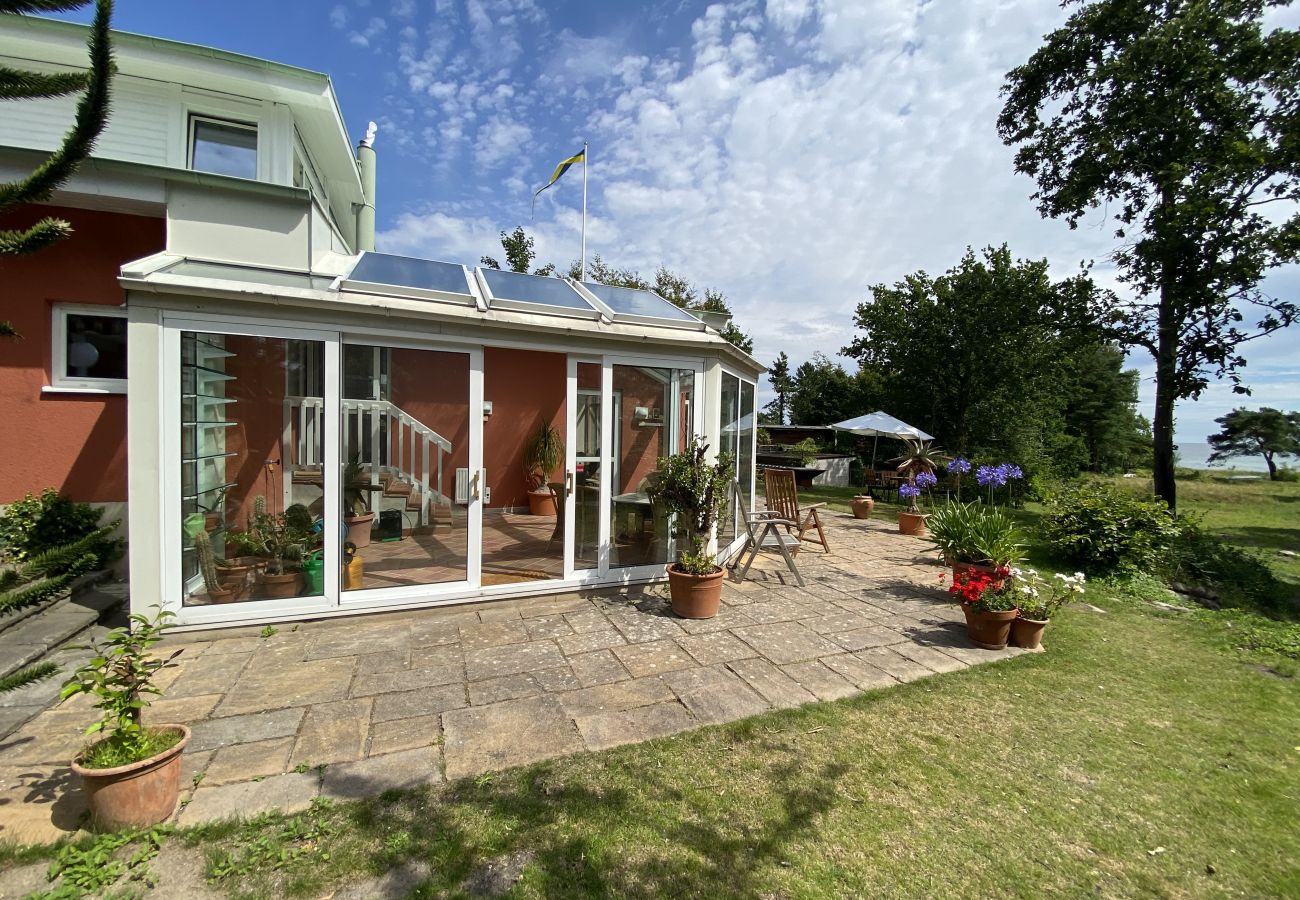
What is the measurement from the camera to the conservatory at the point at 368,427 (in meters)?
3.89

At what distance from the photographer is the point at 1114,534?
22.1 feet

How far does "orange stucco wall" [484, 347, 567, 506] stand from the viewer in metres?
8.45

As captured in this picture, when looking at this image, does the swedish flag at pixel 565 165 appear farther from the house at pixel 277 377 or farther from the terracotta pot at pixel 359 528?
the terracotta pot at pixel 359 528

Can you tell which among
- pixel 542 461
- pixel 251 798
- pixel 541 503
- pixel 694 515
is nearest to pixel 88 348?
pixel 251 798

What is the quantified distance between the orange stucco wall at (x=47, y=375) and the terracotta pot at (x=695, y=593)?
5.30 meters

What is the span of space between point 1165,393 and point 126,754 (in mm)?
17494

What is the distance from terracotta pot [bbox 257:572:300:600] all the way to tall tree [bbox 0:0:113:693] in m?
2.67

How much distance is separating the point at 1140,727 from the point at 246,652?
18.3 ft

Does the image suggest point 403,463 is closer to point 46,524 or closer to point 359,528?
point 359,528

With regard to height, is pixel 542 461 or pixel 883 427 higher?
pixel 883 427

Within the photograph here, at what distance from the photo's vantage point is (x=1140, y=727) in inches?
122

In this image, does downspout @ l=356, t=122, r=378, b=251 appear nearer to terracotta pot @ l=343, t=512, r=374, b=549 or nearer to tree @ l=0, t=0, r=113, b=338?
terracotta pot @ l=343, t=512, r=374, b=549

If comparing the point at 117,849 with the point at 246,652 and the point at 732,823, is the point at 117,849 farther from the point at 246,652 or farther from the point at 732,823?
the point at 732,823

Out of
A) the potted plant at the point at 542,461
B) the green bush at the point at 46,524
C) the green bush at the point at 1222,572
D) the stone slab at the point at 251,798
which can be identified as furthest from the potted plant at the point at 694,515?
the green bush at the point at 1222,572
